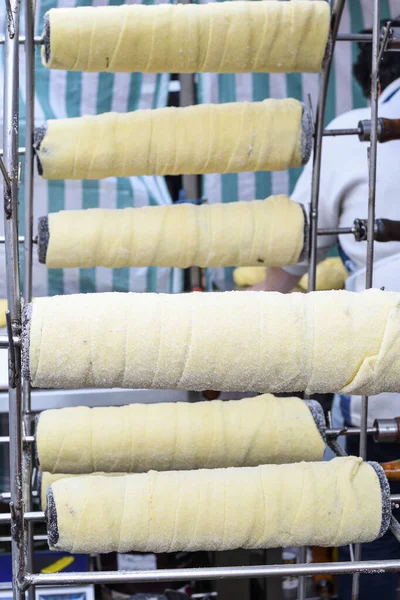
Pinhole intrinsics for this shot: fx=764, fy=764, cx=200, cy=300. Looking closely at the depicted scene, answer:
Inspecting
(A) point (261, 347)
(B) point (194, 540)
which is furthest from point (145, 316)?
(B) point (194, 540)

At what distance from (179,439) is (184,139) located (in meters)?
0.49

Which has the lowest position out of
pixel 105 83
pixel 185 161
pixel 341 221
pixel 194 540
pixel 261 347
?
pixel 194 540

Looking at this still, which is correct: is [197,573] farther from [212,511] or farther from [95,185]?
[95,185]

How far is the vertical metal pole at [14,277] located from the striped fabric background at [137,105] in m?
1.41

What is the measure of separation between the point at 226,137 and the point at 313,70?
0.17m

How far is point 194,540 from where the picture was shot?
912 millimetres

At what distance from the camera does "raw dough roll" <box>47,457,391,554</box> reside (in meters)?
0.90

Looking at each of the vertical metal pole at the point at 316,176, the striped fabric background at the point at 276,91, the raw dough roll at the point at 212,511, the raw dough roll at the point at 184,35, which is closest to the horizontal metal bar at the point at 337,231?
the vertical metal pole at the point at 316,176

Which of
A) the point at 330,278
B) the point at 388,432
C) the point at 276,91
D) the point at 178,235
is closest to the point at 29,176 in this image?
the point at 178,235

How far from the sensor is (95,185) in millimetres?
2297

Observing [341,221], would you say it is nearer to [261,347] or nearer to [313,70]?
[313,70]

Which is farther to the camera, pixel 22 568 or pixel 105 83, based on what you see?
pixel 105 83

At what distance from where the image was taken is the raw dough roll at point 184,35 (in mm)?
1157

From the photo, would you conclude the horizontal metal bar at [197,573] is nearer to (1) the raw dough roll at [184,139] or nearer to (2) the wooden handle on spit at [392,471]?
(2) the wooden handle on spit at [392,471]
